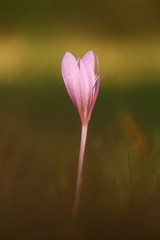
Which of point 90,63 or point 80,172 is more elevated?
point 90,63

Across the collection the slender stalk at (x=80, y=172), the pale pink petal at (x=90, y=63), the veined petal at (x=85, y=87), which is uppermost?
the pale pink petal at (x=90, y=63)

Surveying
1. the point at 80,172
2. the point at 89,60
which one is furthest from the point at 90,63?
the point at 80,172

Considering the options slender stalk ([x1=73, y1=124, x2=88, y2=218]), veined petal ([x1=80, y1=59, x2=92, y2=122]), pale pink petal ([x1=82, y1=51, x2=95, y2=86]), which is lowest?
slender stalk ([x1=73, y1=124, x2=88, y2=218])

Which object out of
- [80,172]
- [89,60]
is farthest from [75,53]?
[80,172]

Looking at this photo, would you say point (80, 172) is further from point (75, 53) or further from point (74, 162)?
point (75, 53)

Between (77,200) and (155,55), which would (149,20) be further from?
(77,200)

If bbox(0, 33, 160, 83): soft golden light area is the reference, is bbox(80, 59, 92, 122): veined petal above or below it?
below
